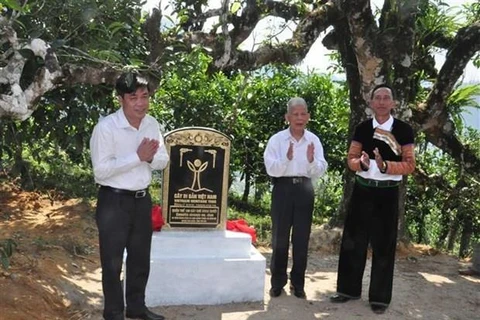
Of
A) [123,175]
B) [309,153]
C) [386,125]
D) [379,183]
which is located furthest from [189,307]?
[386,125]

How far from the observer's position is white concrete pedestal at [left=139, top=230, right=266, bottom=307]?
4637 millimetres

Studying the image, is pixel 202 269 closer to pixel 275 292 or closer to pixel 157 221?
pixel 157 221

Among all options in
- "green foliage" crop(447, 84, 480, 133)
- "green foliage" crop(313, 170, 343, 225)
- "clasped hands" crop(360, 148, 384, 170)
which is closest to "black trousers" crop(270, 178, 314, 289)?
"clasped hands" crop(360, 148, 384, 170)

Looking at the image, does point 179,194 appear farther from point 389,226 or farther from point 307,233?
point 389,226

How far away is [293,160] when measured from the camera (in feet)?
15.4

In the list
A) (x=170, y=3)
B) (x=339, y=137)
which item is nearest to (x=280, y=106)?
(x=339, y=137)

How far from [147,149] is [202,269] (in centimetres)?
140

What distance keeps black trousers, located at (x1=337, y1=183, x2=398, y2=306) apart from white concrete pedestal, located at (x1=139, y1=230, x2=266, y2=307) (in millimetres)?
741

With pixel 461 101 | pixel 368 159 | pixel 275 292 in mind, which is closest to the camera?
pixel 368 159

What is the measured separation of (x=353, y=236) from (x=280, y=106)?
21.2 feet

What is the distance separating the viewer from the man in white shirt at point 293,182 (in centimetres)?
466

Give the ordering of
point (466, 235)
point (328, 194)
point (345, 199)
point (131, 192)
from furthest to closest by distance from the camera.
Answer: point (328, 194)
point (466, 235)
point (345, 199)
point (131, 192)

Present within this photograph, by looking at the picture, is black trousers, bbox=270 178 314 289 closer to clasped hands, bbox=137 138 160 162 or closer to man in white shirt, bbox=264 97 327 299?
man in white shirt, bbox=264 97 327 299

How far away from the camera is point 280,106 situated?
35.9 feet
